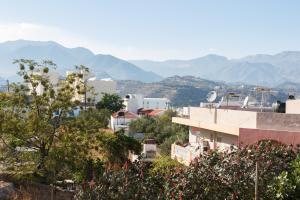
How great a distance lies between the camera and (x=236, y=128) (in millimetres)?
18109

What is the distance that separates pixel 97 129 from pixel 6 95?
3.57 meters

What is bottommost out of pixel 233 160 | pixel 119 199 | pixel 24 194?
pixel 24 194

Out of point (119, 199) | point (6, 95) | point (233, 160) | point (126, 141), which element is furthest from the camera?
point (126, 141)

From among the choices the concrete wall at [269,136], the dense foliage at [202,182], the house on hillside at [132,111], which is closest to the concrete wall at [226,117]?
the concrete wall at [269,136]

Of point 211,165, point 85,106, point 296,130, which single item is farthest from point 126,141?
point 211,165

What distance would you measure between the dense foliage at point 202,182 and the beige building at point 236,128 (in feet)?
5.21

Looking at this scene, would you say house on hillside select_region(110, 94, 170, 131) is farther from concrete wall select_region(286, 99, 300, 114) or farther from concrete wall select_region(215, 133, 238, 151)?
concrete wall select_region(286, 99, 300, 114)

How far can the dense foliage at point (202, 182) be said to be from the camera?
8.62m

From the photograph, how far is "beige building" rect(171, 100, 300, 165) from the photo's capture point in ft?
50.2

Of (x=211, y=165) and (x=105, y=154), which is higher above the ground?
(x=211, y=165)

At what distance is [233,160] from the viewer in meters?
9.37

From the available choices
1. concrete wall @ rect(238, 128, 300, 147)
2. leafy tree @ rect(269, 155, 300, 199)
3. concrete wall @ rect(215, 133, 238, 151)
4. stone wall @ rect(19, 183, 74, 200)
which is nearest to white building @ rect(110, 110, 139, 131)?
concrete wall @ rect(215, 133, 238, 151)

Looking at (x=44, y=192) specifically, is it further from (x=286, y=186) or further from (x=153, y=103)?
(x=153, y=103)

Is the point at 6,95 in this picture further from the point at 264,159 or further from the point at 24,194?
the point at 264,159
